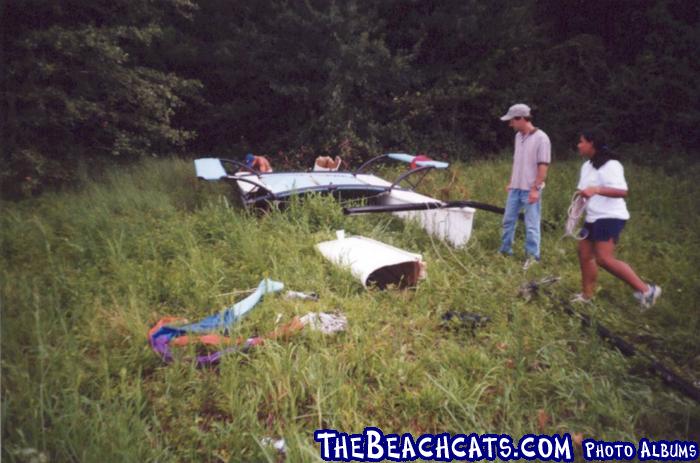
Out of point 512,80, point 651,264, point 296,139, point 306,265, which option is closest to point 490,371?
point 306,265

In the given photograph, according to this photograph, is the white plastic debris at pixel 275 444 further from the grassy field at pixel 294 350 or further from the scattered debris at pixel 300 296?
the scattered debris at pixel 300 296

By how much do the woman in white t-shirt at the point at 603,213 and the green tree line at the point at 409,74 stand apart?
845 centimetres

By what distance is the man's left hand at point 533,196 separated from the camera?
183 inches

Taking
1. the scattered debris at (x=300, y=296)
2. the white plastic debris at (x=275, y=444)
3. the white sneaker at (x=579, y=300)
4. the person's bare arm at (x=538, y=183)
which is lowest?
the white sneaker at (x=579, y=300)

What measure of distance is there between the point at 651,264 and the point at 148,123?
917 cm

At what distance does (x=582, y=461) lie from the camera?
2162 mm

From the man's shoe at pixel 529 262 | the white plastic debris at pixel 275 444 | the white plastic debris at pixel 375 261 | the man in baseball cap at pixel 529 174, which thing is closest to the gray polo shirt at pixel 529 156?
the man in baseball cap at pixel 529 174

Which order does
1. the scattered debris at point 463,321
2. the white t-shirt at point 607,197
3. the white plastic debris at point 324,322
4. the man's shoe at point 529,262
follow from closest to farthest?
the white plastic debris at point 324,322 → the scattered debris at point 463,321 → the white t-shirt at point 607,197 → the man's shoe at point 529,262

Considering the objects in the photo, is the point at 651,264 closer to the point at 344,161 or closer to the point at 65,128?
the point at 344,161

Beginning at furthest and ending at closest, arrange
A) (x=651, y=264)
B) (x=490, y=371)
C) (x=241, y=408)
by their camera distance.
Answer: (x=651, y=264) < (x=490, y=371) < (x=241, y=408)

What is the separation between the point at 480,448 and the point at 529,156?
3.38m

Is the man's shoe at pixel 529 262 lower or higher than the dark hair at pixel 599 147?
lower

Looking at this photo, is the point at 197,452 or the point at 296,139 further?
the point at 296,139

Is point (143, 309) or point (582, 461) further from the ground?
point (143, 309)
